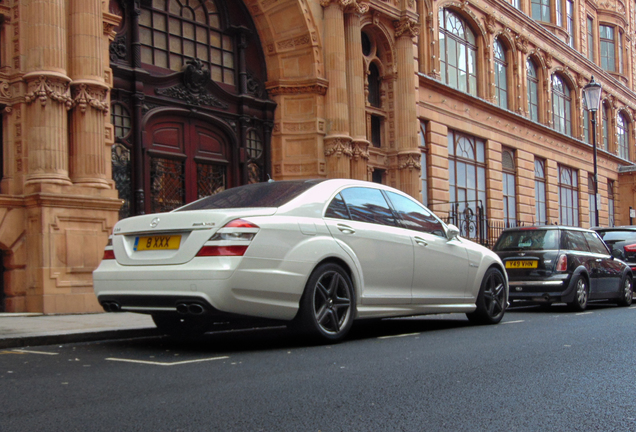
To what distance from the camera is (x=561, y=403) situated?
422 centimetres

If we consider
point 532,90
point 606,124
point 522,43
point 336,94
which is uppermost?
point 522,43

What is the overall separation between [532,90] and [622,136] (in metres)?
14.3

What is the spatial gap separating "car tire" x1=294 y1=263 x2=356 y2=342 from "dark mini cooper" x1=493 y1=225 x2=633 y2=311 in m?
6.24

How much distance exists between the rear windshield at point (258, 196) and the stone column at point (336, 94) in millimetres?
10118

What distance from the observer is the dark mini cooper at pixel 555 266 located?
12.1 m

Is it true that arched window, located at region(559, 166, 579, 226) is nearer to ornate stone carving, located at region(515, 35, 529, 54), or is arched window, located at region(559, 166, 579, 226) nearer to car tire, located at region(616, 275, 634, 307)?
ornate stone carving, located at region(515, 35, 529, 54)

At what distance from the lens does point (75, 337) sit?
23.9 feet

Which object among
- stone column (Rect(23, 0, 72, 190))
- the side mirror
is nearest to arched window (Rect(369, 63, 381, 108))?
stone column (Rect(23, 0, 72, 190))

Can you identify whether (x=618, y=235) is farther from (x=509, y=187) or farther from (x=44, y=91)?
(x=509, y=187)

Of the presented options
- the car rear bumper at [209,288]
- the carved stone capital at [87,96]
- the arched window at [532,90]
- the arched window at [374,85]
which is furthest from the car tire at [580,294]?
the arched window at [532,90]

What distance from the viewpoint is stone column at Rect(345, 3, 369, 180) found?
1803 cm

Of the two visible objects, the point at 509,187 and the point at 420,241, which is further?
the point at 509,187

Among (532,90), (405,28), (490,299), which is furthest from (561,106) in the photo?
(490,299)

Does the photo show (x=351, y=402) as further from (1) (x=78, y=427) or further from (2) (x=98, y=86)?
(2) (x=98, y=86)
